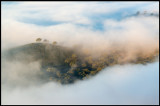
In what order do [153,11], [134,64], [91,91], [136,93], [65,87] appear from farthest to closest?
[153,11]
[134,64]
[65,87]
[91,91]
[136,93]

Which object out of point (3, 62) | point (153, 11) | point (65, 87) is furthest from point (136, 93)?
point (153, 11)

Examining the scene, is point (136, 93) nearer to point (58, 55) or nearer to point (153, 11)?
point (58, 55)

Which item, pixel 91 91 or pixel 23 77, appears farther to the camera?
pixel 23 77

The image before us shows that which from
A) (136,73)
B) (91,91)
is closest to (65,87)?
(91,91)

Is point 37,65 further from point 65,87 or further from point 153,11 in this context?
point 153,11

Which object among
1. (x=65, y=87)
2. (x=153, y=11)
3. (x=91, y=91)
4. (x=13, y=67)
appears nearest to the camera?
(x=91, y=91)

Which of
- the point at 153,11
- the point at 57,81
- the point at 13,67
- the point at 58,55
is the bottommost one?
the point at 57,81

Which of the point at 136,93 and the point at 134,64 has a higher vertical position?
the point at 134,64
